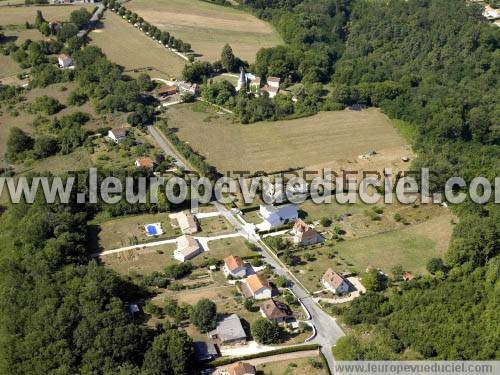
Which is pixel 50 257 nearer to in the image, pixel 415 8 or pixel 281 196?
pixel 281 196

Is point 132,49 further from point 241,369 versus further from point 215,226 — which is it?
point 241,369

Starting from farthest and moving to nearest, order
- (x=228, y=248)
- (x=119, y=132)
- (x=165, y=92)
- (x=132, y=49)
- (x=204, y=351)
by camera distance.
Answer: (x=132, y=49)
(x=165, y=92)
(x=119, y=132)
(x=228, y=248)
(x=204, y=351)

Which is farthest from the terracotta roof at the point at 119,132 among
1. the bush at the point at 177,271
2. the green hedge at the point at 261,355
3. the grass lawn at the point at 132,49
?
the green hedge at the point at 261,355

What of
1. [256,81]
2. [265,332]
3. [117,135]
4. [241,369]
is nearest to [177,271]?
[265,332]

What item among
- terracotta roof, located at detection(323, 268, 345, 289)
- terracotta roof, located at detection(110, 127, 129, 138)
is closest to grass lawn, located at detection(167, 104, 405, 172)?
terracotta roof, located at detection(110, 127, 129, 138)

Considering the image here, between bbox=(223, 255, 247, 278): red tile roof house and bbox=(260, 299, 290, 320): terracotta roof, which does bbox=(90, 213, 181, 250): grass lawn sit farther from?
bbox=(260, 299, 290, 320): terracotta roof
